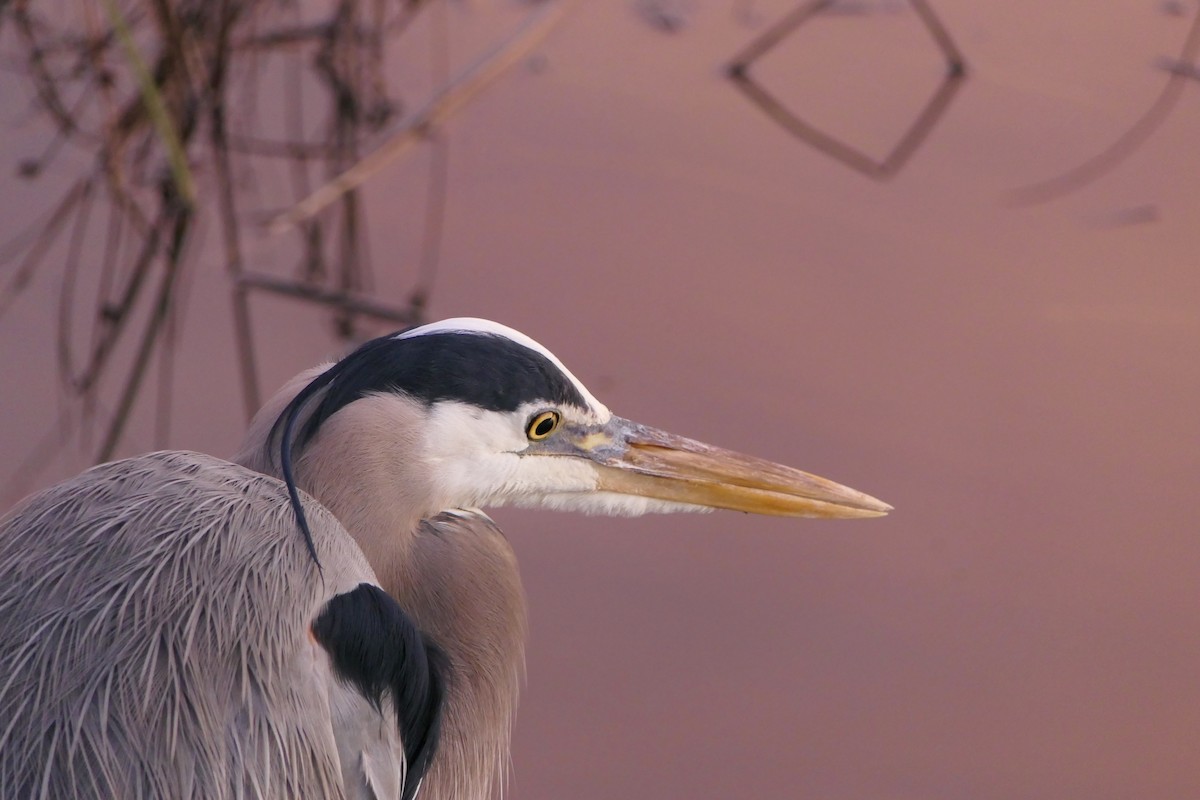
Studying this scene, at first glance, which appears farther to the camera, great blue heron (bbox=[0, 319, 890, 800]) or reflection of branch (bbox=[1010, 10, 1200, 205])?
reflection of branch (bbox=[1010, 10, 1200, 205])

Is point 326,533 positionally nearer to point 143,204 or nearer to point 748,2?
point 143,204

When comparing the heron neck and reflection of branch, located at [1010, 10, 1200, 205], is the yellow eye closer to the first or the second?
the heron neck

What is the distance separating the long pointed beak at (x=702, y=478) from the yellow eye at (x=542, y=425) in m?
0.07

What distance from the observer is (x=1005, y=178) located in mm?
3572

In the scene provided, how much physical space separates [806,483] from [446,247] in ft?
4.45

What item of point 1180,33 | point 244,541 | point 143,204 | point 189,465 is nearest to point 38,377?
point 143,204

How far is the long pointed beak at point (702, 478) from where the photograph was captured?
→ 1944mm

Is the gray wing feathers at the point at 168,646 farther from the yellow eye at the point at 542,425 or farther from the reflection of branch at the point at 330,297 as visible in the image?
the reflection of branch at the point at 330,297

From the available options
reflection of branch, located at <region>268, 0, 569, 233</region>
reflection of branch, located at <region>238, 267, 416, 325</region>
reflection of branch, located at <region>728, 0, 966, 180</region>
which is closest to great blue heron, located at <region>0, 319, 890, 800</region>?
reflection of branch, located at <region>238, 267, 416, 325</region>

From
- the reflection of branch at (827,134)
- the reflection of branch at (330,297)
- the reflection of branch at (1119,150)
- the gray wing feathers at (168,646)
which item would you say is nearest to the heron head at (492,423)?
the gray wing feathers at (168,646)

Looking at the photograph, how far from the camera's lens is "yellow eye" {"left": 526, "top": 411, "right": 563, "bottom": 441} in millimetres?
1797

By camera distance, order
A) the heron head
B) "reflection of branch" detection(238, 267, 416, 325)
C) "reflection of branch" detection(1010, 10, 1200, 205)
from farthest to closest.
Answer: "reflection of branch" detection(1010, 10, 1200, 205), "reflection of branch" detection(238, 267, 416, 325), the heron head

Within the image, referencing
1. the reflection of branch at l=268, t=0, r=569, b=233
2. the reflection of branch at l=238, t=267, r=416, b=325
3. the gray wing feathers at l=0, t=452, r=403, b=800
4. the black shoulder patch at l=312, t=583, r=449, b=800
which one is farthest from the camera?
the reflection of branch at l=268, t=0, r=569, b=233

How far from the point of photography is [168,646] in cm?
152
